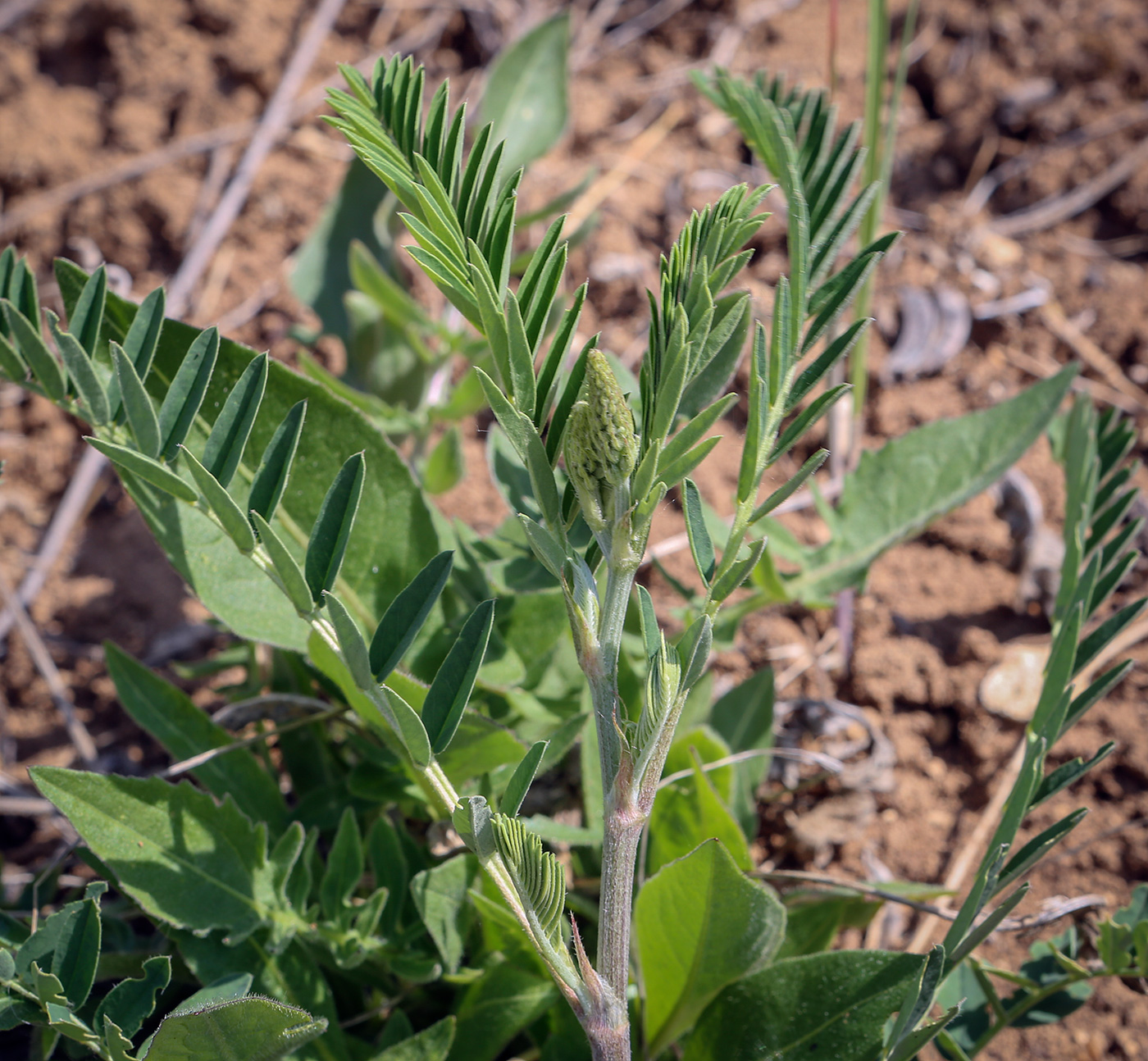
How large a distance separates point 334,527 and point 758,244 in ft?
6.24

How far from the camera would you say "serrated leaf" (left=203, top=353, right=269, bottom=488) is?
1.05 m

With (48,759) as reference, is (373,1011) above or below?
above

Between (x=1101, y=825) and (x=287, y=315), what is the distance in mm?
2172

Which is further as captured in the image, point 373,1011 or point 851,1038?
point 373,1011

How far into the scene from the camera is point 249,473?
134 centimetres

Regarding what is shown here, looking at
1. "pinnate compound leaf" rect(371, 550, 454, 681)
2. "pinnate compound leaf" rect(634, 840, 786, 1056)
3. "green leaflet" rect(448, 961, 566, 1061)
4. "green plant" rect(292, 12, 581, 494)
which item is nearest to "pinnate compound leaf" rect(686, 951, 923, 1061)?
"pinnate compound leaf" rect(634, 840, 786, 1056)

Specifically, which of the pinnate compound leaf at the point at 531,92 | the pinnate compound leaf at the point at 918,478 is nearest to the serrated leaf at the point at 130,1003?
the pinnate compound leaf at the point at 918,478

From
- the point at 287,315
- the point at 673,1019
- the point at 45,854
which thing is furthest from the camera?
the point at 287,315

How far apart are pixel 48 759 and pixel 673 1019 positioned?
1328 millimetres

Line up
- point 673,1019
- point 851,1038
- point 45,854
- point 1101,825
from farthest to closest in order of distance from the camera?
1. point 45,854
2. point 1101,825
3. point 673,1019
4. point 851,1038

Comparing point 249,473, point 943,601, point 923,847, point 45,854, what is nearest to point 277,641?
point 249,473

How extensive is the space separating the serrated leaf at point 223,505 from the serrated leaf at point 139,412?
113 mm

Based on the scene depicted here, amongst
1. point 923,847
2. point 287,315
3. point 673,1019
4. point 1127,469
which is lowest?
point 673,1019

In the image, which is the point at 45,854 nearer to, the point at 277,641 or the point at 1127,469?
the point at 277,641
